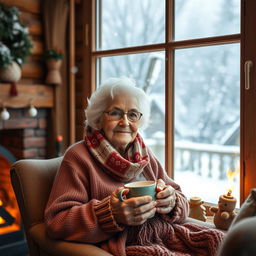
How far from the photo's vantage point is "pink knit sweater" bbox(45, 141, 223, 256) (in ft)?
4.33

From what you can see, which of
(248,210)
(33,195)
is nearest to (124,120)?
(33,195)

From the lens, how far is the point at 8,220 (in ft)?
8.48

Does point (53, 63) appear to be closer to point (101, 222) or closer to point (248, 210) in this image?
point (101, 222)

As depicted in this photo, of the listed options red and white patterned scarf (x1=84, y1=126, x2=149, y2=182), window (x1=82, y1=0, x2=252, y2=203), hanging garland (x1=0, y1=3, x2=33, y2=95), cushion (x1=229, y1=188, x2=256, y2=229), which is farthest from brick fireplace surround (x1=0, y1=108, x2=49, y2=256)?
cushion (x1=229, y1=188, x2=256, y2=229)

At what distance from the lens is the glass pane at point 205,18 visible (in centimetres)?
205

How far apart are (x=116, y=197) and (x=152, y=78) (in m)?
1.36

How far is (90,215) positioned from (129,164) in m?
0.28

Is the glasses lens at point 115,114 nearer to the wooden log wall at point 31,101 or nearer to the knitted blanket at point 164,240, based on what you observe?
the knitted blanket at point 164,240

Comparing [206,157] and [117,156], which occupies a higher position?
[117,156]

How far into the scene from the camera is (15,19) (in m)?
2.49

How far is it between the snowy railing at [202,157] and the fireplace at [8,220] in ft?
3.56

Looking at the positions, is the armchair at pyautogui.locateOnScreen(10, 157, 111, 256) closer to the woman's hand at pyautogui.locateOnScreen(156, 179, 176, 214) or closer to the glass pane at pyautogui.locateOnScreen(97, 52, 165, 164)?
the woman's hand at pyautogui.locateOnScreen(156, 179, 176, 214)

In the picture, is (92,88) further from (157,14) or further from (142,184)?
(142,184)

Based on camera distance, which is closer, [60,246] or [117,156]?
[60,246]
